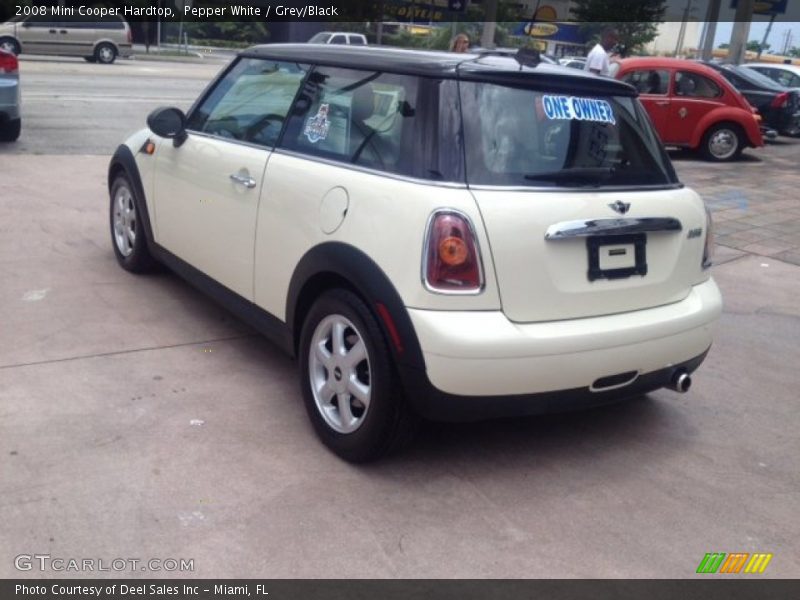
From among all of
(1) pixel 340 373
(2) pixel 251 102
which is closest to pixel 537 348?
(1) pixel 340 373

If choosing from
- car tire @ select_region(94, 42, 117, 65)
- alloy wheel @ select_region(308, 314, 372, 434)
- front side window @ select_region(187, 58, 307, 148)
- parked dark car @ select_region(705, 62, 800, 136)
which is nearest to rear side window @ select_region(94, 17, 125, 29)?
car tire @ select_region(94, 42, 117, 65)

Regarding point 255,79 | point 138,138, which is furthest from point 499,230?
point 138,138

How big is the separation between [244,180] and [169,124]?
946mm

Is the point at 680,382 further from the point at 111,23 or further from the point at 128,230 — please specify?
the point at 111,23

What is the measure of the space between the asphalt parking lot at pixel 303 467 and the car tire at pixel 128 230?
0.14 m

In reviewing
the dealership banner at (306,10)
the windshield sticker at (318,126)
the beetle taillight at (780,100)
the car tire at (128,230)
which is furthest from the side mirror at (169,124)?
the dealership banner at (306,10)

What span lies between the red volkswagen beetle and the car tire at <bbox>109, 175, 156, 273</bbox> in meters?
10.1

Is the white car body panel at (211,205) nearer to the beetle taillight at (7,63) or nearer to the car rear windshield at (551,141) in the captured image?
the car rear windshield at (551,141)

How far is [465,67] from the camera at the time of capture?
12.2 ft

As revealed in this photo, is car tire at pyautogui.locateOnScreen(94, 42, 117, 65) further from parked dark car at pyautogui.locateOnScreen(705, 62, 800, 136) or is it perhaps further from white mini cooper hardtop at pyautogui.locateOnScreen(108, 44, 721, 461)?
white mini cooper hardtop at pyautogui.locateOnScreen(108, 44, 721, 461)

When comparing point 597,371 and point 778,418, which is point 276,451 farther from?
point 778,418

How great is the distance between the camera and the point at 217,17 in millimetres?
50531

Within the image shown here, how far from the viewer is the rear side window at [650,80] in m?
14.5

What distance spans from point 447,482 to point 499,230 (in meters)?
1.07
